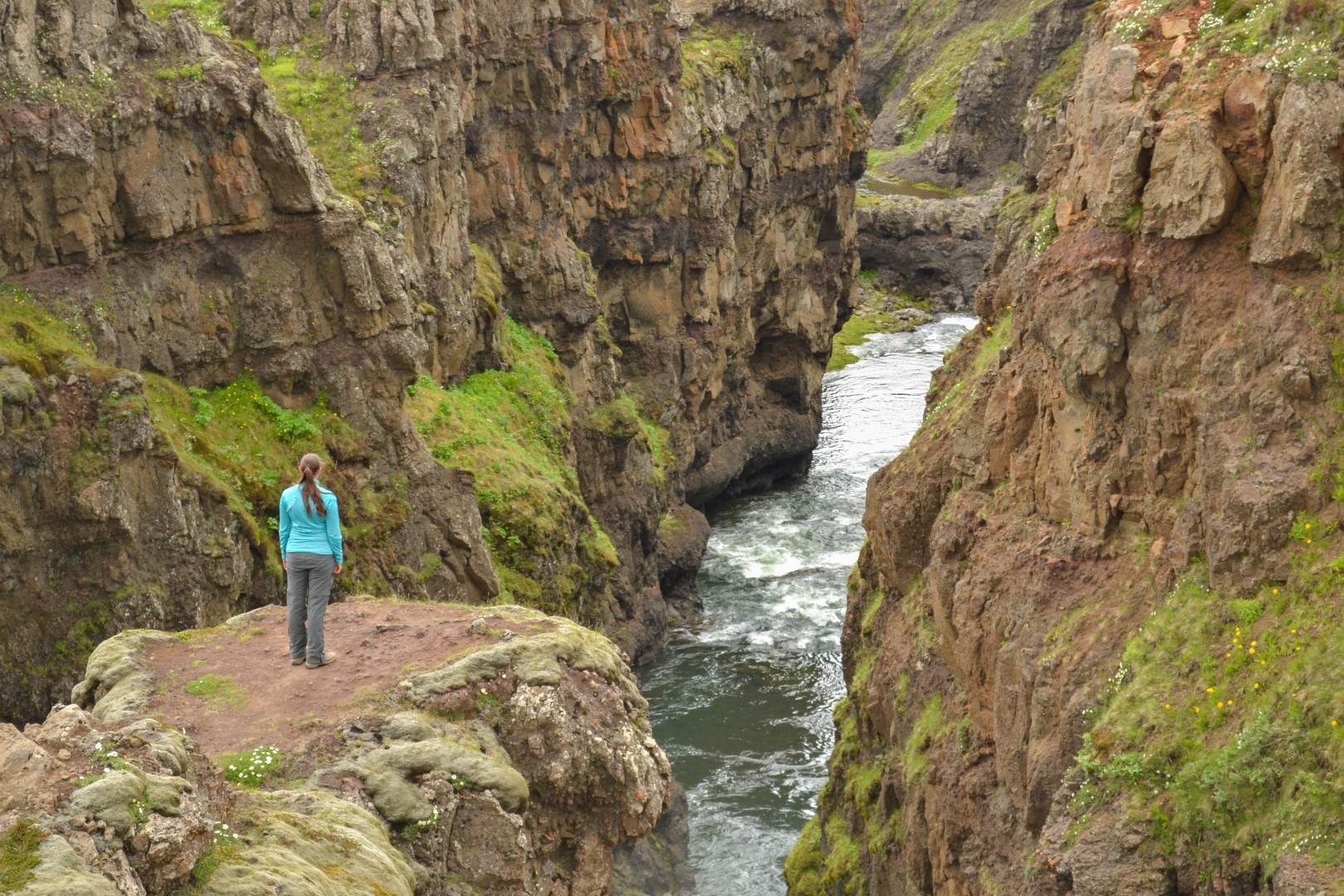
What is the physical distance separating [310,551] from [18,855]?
811 cm

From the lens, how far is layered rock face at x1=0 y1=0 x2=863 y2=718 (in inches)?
931

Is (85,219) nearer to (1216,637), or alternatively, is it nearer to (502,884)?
(502,884)

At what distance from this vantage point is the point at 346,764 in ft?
51.1

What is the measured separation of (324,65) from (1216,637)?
90.9 feet

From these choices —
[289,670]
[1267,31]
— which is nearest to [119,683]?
[289,670]

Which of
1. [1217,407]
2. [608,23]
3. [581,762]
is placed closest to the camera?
[581,762]

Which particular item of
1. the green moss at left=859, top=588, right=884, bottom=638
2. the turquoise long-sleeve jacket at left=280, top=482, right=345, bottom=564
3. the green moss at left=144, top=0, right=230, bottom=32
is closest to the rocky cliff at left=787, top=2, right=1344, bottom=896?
the green moss at left=859, top=588, right=884, bottom=638

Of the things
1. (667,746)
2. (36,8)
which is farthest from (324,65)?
(667,746)

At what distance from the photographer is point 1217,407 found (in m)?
18.9

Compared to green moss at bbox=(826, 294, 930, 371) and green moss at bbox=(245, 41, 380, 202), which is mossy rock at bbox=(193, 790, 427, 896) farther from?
green moss at bbox=(826, 294, 930, 371)

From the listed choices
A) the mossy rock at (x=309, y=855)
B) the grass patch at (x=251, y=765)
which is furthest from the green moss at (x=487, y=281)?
the mossy rock at (x=309, y=855)

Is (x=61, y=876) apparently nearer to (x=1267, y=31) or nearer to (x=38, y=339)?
(x=38, y=339)

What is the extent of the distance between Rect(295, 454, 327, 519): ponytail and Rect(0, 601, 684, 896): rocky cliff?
2.25 m

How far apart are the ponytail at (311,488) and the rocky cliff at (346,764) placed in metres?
2.25
